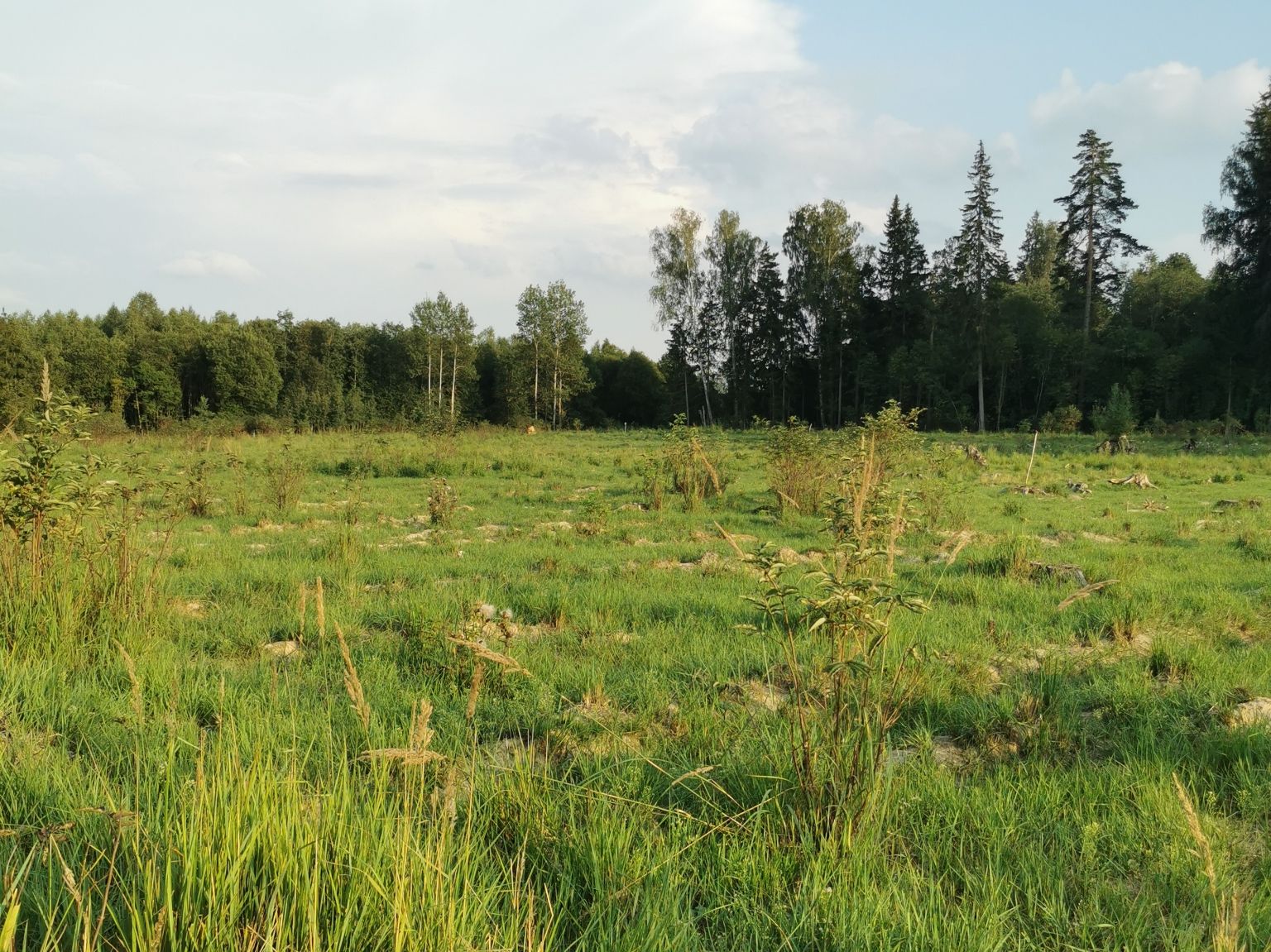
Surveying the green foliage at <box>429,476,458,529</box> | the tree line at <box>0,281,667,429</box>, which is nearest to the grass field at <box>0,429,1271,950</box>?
the green foliage at <box>429,476,458,529</box>

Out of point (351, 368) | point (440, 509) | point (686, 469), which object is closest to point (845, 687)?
point (440, 509)

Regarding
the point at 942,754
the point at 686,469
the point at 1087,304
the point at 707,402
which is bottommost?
the point at 942,754

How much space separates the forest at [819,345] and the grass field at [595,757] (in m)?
20.9

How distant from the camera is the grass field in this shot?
2.19 m

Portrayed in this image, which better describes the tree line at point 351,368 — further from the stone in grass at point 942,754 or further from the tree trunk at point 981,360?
the stone in grass at point 942,754

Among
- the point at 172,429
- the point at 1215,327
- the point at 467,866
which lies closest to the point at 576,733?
the point at 467,866

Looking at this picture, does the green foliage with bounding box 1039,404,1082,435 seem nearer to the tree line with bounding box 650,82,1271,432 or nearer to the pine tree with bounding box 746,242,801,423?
the tree line with bounding box 650,82,1271,432

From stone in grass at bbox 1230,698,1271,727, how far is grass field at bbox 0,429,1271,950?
5 cm

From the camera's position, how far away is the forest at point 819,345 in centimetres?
3819

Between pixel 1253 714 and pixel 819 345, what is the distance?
5069 cm

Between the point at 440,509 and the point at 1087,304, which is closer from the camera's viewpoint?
the point at 440,509

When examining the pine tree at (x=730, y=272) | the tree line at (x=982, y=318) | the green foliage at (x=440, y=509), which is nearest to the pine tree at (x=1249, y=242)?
the tree line at (x=982, y=318)

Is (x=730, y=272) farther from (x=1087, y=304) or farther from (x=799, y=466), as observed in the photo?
A: (x=799, y=466)

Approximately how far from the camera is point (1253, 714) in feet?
14.0
